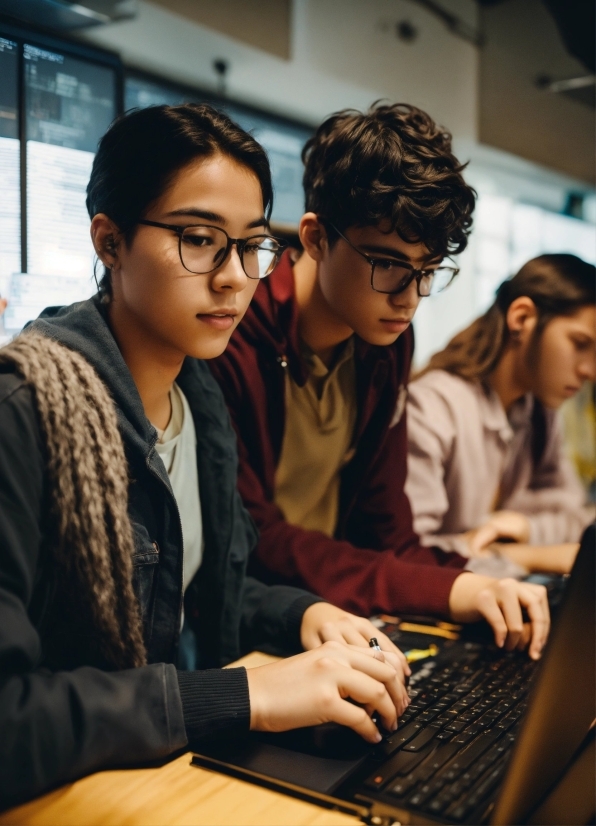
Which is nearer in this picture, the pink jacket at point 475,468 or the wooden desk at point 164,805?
the wooden desk at point 164,805

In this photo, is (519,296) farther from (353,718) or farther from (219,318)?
(353,718)

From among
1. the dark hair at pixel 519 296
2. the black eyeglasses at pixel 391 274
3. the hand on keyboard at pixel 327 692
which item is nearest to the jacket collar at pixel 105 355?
the hand on keyboard at pixel 327 692

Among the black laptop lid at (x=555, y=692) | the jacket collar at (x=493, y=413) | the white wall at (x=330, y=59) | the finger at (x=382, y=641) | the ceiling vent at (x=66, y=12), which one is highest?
the white wall at (x=330, y=59)

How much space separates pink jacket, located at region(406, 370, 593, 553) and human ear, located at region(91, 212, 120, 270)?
98 centimetres

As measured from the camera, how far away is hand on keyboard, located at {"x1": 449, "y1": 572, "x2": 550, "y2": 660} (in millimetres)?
1104

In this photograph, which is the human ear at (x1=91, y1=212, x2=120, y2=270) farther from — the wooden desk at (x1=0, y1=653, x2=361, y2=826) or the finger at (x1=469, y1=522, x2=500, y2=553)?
the finger at (x1=469, y1=522, x2=500, y2=553)

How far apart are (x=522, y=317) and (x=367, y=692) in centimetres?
127

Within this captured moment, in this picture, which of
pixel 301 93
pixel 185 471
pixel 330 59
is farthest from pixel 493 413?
pixel 301 93

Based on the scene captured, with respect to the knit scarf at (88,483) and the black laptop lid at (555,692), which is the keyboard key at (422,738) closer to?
the black laptop lid at (555,692)

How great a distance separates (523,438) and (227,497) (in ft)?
3.94

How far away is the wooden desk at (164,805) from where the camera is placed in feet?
2.25

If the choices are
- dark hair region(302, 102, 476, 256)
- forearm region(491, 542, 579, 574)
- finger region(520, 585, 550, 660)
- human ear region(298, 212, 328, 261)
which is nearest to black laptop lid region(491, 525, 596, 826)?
finger region(520, 585, 550, 660)

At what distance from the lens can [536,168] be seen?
12.1ft

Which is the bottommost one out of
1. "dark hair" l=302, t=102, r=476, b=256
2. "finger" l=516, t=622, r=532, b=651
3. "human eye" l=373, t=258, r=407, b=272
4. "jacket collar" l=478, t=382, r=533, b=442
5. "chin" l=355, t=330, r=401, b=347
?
"finger" l=516, t=622, r=532, b=651
